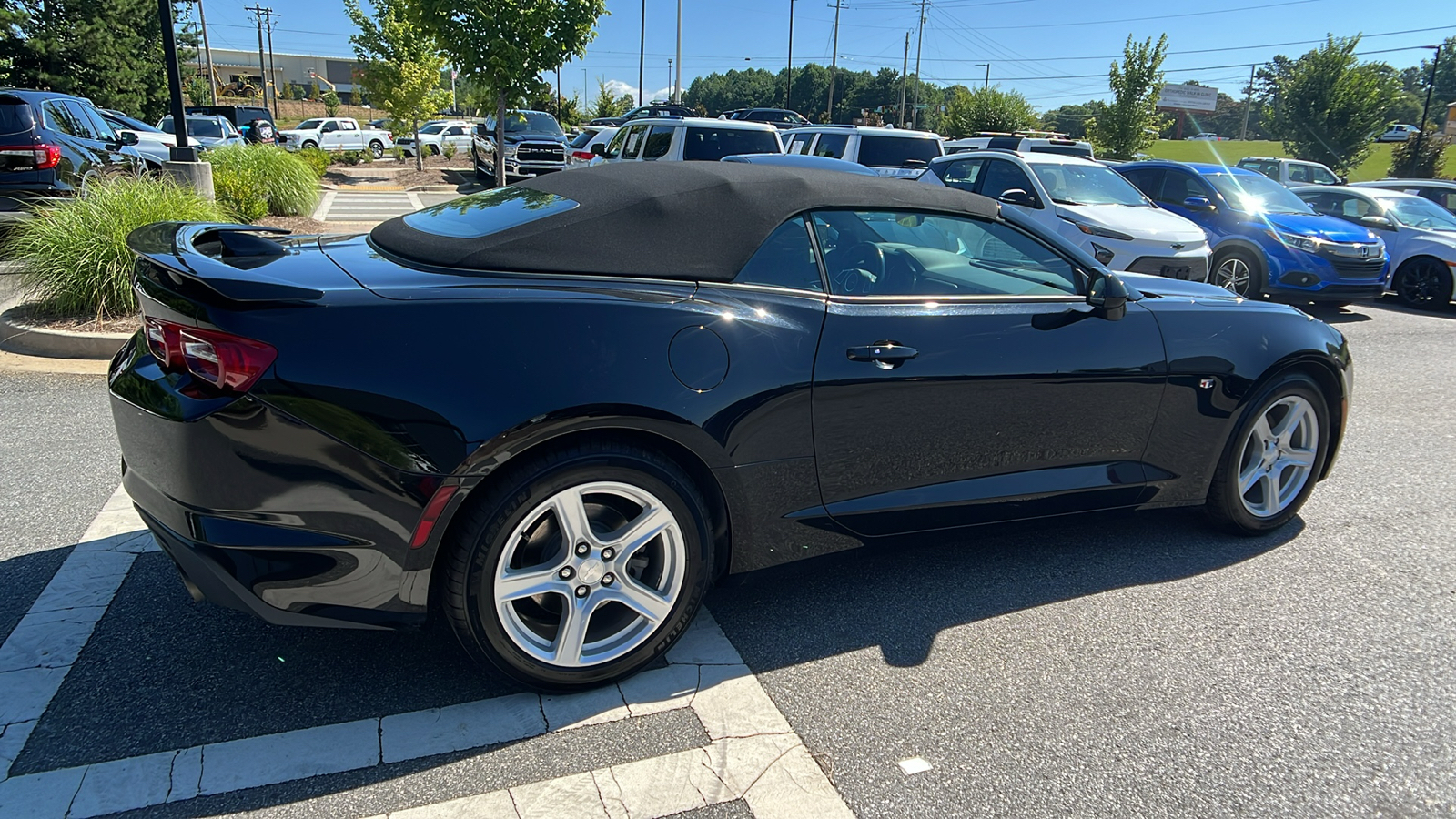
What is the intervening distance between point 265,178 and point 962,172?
9461 millimetres

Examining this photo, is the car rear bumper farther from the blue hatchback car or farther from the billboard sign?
the billboard sign

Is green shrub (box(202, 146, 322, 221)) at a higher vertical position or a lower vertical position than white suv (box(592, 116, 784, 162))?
lower

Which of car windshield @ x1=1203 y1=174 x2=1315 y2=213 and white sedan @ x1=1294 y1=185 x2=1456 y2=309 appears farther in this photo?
white sedan @ x1=1294 y1=185 x2=1456 y2=309

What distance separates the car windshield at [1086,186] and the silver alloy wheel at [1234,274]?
132 cm

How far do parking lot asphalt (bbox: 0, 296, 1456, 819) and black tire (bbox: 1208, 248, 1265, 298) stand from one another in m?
7.59

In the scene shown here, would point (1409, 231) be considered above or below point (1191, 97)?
below

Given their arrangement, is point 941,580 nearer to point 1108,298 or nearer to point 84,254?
point 1108,298

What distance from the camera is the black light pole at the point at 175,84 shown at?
8.45 m

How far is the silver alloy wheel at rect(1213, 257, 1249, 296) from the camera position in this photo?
1090cm

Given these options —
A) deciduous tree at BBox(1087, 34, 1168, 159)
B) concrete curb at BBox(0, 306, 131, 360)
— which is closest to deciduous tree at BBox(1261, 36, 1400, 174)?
deciduous tree at BBox(1087, 34, 1168, 159)

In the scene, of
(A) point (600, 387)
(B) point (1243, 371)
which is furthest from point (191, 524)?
(B) point (1243, 371)

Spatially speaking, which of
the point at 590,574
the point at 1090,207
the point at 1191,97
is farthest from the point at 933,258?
the point at 1191,97

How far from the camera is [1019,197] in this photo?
10.5 meters

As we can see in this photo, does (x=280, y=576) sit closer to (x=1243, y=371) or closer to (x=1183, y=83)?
(x=1243, y=371)
